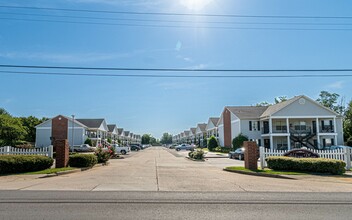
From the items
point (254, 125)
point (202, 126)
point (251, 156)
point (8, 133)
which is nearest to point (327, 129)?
point (254, 125)

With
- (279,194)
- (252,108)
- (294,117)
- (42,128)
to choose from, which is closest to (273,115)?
(294,117)

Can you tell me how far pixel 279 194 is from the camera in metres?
10.6

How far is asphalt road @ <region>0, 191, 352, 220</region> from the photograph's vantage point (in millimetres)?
7246

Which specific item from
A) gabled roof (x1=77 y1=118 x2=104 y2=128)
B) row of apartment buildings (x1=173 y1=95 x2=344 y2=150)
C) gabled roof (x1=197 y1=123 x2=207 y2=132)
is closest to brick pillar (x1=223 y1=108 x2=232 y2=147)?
row of apartment buildings (x1=173 y1=95 x2=344 y2=150)

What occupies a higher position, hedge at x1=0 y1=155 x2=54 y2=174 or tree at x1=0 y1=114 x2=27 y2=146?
tree at x1=0 y1=114 x2=27 y2=146

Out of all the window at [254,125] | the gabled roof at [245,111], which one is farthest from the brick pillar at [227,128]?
the window at [254,125]

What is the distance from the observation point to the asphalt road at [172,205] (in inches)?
285

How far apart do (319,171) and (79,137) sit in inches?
2289

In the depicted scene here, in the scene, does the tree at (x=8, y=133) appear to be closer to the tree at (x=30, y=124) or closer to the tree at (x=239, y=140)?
the tree at (x=30, y=124)

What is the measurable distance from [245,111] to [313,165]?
1443 inches

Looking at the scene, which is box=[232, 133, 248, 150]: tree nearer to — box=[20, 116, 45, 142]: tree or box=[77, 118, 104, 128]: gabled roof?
box=[77, 118, 104, 128]: gabled roof

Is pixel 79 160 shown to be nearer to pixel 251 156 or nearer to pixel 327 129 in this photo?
pixel 251 156

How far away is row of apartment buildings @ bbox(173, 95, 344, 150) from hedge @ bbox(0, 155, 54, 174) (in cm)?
3635

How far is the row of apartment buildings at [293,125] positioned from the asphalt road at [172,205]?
37319 millimetres
